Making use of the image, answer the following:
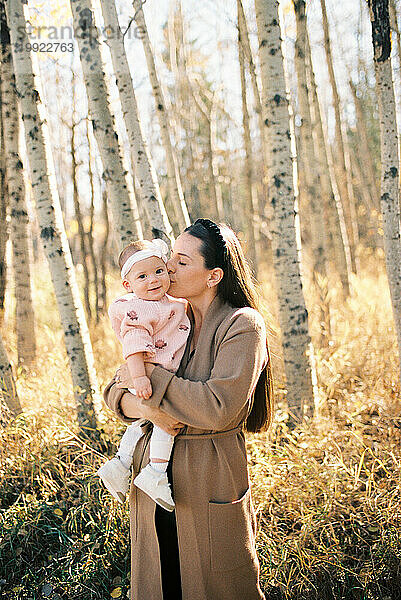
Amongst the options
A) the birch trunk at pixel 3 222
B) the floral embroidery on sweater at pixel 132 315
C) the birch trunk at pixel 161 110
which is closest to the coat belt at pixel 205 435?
the floral embroidery on sweater at pixel 132 315

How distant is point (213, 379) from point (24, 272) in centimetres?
380

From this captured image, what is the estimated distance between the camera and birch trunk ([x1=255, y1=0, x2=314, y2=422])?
11.7 ft

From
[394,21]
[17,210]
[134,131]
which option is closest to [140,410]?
[134,131]

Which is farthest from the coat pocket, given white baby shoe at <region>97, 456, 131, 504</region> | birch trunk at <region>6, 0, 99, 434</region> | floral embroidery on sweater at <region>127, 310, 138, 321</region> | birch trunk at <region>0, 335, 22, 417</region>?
birch trunk at <region>0, 335, 22, 417</region>

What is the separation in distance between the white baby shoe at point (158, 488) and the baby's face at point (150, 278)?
63 centimetres

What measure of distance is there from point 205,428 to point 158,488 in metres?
0.29

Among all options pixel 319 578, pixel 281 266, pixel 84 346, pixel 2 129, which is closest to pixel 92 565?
pixel 319 578

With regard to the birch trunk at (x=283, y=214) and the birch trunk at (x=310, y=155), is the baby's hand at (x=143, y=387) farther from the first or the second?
the birch trunk at (x=310, y=155)

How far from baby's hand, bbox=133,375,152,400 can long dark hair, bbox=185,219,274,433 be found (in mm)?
438

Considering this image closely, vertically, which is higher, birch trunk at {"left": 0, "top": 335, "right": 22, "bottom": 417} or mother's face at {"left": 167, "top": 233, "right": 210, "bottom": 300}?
mother's face at {"left": 167, "top": 233, "right": 210, "bottom": 300}

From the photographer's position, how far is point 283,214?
3627 mm

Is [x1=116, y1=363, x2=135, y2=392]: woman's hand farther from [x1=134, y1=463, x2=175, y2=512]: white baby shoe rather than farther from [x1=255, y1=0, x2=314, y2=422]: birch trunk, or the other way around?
[x1=255, y1=0, x2=314, y2=422]: birch trunk

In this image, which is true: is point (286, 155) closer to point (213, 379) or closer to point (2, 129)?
point (213, 379)

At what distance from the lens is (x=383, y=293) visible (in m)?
6.68
